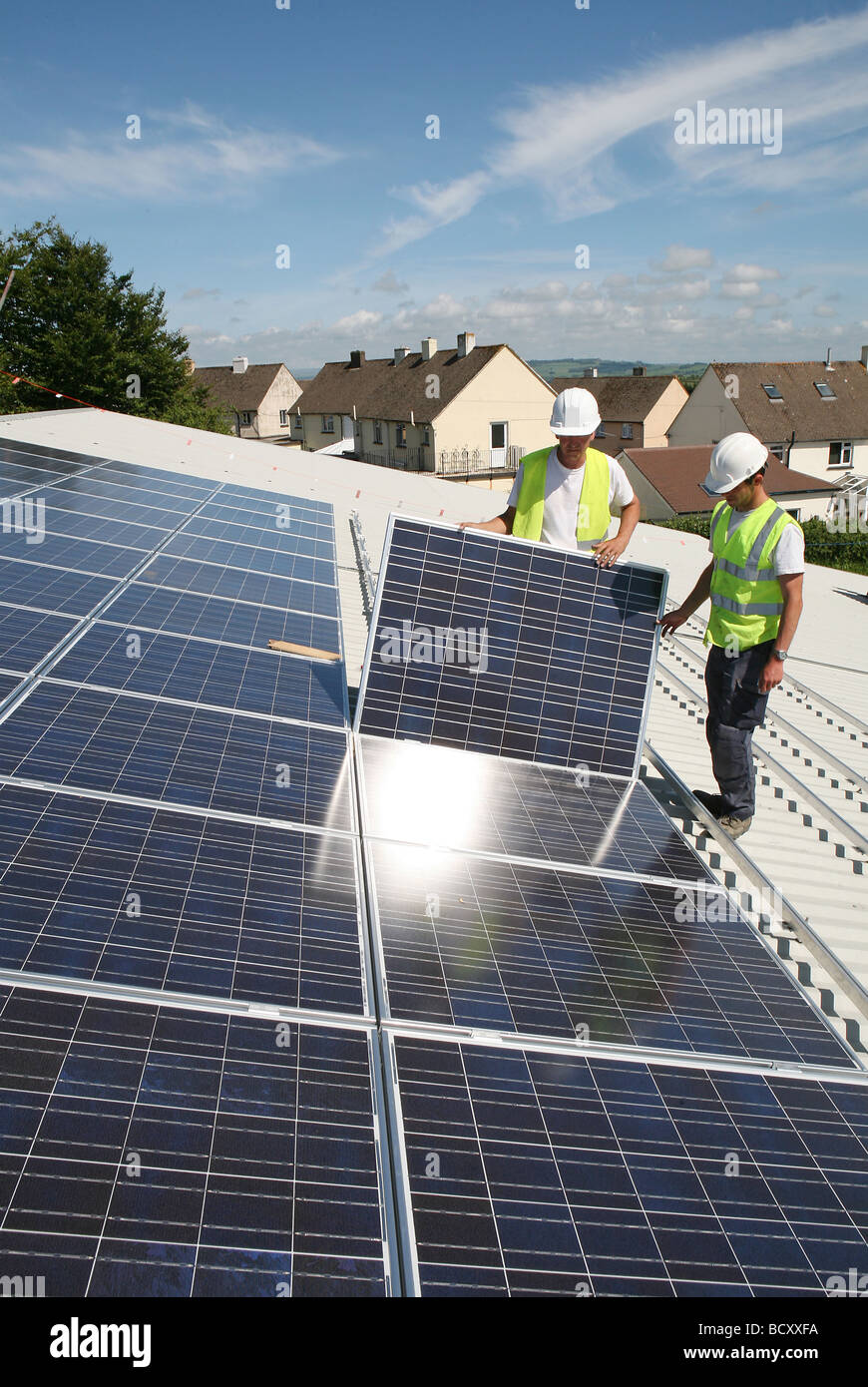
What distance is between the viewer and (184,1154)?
7.91 feet

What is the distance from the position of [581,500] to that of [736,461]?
1.33 meters

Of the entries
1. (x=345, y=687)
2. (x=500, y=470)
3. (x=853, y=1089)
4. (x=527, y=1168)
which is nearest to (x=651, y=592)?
(x=345, y=687)

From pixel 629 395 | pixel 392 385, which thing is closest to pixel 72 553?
pixel 392 385

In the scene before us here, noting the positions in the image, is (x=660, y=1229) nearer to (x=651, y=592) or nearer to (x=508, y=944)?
(x=508, y=944)

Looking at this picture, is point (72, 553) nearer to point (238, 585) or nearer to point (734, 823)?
point (238, 585)

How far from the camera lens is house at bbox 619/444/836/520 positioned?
45.2 m

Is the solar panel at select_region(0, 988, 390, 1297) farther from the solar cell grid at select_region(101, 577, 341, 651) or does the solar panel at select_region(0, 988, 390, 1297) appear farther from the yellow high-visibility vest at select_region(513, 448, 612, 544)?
the yellow high-visibility vest at select_region(513, 448, 612, 544)

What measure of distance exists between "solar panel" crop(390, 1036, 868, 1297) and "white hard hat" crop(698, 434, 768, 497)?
11.9ft

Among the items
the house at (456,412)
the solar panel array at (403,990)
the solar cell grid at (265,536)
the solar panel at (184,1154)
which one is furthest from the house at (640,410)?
the solar panel at (184,1154)

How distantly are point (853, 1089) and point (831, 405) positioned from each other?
61.9m

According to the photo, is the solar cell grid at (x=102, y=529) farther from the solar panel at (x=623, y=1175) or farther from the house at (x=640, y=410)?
the house at (x=640, y=410)

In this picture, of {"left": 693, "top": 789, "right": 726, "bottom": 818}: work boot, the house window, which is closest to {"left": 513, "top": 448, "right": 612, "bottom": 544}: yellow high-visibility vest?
{"left": 693, "top": 789, "right": 726, "bottom": 818}: work boot

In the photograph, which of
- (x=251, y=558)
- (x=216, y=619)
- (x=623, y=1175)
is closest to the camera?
(x=623, y=1175)

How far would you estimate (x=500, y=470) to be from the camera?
52.0m
